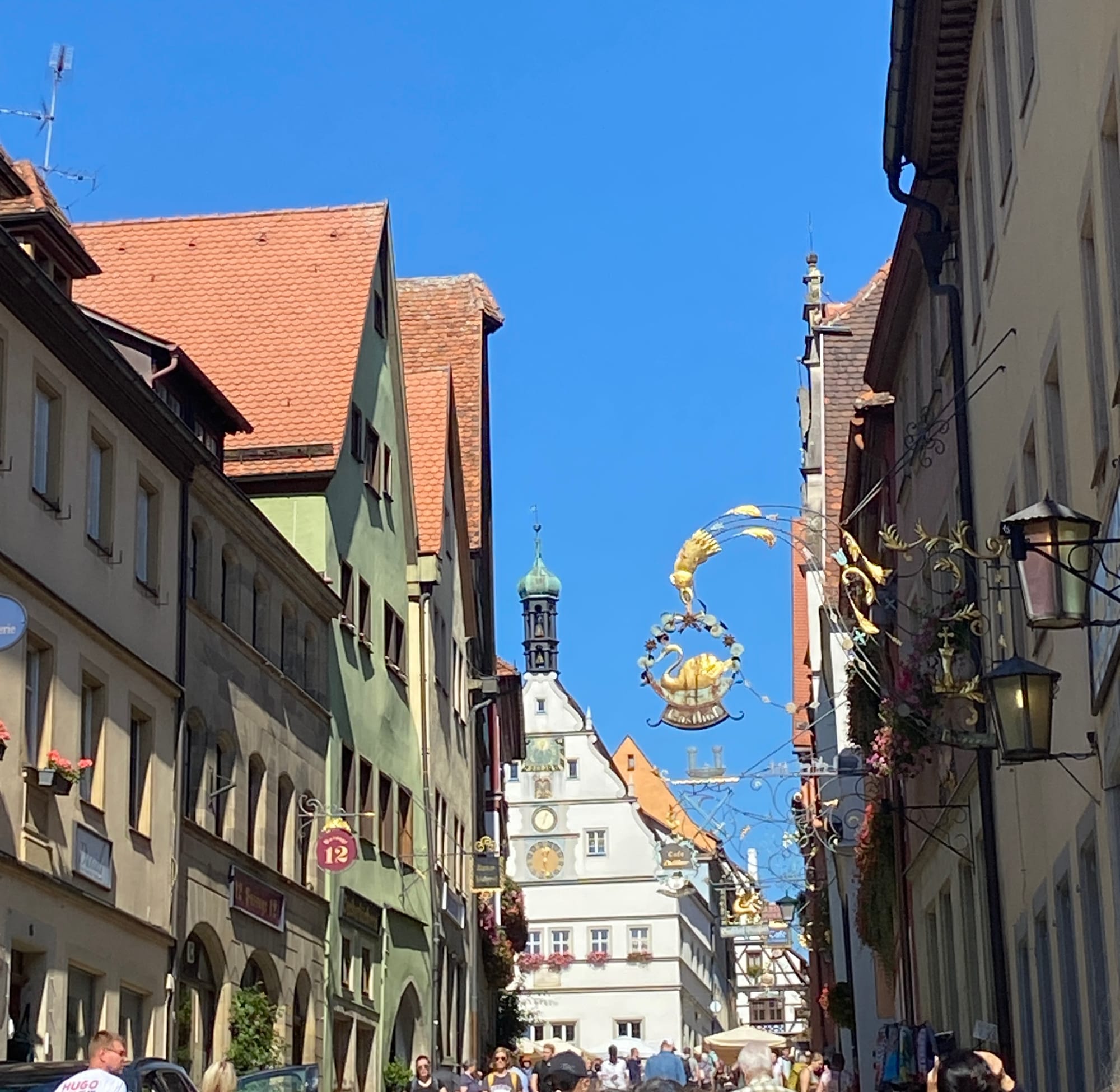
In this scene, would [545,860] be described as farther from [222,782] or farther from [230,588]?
[222,782]

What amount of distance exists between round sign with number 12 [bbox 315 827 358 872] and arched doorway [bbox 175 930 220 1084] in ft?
9.41

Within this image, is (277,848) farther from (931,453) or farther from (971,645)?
(971,645)

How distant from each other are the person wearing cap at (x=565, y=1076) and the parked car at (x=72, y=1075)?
12.5 ft

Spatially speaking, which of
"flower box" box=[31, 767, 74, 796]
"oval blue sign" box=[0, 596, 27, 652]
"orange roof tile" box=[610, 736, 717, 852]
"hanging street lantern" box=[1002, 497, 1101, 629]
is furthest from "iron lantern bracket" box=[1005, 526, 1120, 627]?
A: "orange roof tile" box=[610, 736, 717, 852]

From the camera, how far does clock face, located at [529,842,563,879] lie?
9375cm

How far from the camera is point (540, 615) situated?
11444 centimetres

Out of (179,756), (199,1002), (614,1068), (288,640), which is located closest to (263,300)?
(288,640)

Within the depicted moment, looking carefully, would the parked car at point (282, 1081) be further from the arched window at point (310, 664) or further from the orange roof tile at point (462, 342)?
the orange roof tile at point (462, 342)

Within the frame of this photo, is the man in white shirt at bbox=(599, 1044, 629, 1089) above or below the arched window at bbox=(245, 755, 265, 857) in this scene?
below

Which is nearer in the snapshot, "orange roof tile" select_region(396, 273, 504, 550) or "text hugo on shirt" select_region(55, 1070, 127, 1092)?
"text hugo on shirt" select_region(55, 1070, 127, 1092)

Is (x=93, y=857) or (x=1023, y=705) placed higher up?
(x=93, y=857)

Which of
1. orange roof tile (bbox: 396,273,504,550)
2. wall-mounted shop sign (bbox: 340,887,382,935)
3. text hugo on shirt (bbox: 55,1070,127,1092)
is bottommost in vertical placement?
text hugo on shirt (bbox: 55,1070,127,1092)

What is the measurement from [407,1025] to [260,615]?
11.7 m

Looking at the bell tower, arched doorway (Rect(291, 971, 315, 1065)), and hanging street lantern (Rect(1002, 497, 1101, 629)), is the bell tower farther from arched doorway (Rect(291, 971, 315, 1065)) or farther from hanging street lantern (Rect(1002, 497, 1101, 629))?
hanging street lantern (Rect(1002, 497, 1101, 629))
